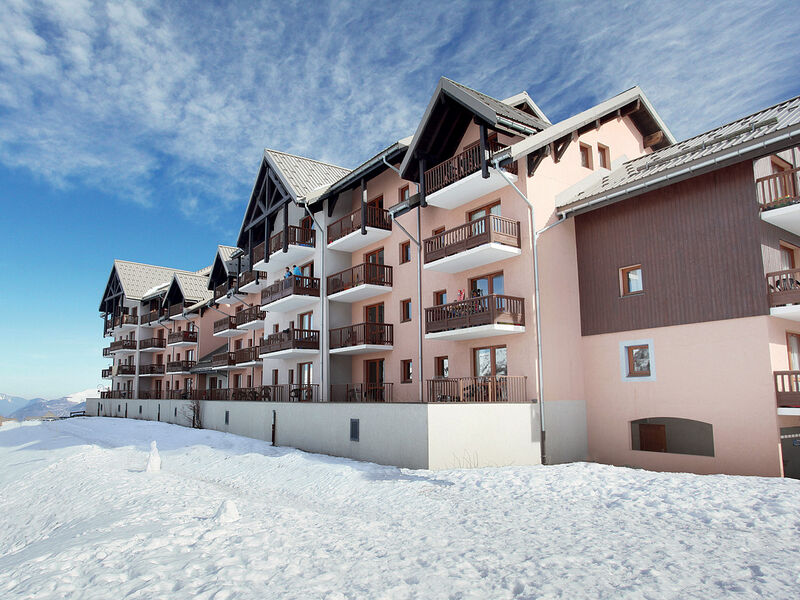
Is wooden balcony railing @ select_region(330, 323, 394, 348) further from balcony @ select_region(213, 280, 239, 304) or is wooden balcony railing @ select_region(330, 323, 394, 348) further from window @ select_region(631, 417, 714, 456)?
balcony @ select_region(213, 280, 239, 304)

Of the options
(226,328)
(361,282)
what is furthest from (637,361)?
(226,328)

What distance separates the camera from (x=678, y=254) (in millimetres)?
16422

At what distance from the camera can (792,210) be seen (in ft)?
46.3

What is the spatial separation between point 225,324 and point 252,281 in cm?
739

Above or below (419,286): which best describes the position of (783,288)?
below

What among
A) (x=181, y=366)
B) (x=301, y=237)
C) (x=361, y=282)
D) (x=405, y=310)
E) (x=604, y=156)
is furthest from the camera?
(x=181, y=366)

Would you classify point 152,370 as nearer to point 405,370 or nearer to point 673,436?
point 405,370

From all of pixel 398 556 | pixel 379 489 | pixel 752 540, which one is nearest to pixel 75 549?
pixel 398 556

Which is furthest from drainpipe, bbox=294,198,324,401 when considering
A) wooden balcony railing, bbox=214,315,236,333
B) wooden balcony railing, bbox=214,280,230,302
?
wooden balcony railing, bbox=214,280,230,302

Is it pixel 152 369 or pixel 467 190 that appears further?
pixel 152 369

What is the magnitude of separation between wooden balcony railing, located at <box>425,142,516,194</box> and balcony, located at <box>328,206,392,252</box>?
3.77 meters

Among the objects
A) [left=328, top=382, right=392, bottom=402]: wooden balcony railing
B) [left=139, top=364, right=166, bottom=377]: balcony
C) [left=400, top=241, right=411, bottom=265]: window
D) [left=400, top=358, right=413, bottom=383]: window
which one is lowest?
[left=328, top=382, right=392, bottom=402]: wooden balcony railing

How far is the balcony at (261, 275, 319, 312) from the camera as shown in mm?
26188

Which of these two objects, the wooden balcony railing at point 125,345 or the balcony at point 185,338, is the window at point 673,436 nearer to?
the balcony at point 185,338
